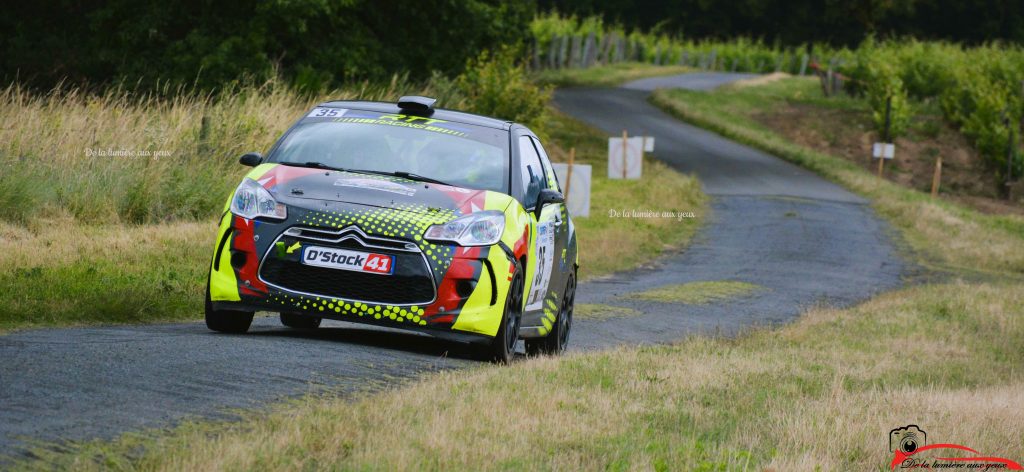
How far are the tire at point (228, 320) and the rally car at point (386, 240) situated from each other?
Answer: 1cm

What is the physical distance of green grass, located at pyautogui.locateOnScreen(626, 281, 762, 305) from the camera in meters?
20.5

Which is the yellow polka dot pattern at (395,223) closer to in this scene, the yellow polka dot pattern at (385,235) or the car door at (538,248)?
the yellow polka dot pattern at (385,235)

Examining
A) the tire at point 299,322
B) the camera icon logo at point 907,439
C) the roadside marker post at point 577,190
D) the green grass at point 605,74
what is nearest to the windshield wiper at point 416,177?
the tire at point 299,322

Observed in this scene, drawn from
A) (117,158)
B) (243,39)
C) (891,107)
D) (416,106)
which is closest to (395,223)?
(416,106)

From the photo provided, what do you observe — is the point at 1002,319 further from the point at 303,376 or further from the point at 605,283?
the point at 303,376

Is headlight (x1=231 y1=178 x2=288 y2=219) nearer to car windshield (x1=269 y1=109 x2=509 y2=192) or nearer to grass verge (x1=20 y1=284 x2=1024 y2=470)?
car windshield (x1=269 y1=109 x2=509 y2=192)

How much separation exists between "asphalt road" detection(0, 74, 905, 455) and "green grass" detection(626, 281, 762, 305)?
327 mm

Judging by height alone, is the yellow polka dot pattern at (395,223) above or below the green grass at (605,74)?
above

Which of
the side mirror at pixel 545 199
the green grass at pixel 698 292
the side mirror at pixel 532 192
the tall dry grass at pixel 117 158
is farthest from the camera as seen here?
the green grass at pixel 698 292

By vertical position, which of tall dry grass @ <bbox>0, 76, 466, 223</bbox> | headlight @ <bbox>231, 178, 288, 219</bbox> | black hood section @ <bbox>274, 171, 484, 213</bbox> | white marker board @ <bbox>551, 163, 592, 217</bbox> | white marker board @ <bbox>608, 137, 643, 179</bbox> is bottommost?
white marker board @ <bbox>608, 137, 643, 179</bbox>

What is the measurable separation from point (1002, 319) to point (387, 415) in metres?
13.0

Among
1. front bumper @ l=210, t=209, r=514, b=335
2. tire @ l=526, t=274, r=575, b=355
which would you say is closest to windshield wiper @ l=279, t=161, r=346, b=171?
front bumper @ l=210, t=209, r=514, b=335

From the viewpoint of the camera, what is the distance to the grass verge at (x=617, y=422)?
6.30 m

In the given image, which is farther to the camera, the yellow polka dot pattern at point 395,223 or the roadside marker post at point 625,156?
the roadside marker post at point 625,156
